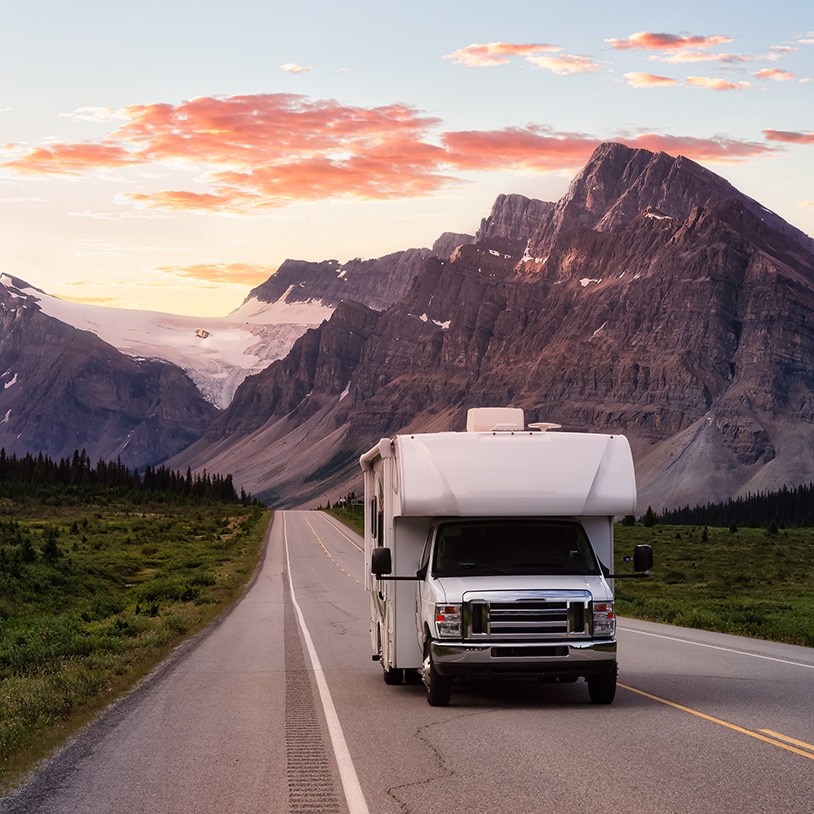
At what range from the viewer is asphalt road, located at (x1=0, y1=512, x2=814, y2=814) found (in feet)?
35.2

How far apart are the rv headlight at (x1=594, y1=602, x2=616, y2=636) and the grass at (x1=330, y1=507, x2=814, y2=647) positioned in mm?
11953

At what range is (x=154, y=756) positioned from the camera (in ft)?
44.0

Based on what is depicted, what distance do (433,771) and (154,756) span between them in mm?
3207

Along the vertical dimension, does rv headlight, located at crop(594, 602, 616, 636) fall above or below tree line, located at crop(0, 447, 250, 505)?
below

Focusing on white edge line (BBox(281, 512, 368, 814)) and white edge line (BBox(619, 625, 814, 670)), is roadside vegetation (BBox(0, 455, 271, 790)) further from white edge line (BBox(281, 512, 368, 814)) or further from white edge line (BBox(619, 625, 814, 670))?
white edge line (BBox(619, 625, 814, 670))

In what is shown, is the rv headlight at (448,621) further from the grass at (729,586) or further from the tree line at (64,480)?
the tree line at (64,480)

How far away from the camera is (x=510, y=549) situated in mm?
17484

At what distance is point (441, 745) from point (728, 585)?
42.0 m

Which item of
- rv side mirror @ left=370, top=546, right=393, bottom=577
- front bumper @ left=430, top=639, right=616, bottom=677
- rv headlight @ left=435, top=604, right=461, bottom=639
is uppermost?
rv side mirror @ left=370, top=546, right=393, bottom=577

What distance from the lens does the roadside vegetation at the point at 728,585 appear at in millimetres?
31938

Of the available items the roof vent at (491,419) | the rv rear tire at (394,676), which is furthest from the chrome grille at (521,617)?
the rv rear tire at (394,676)

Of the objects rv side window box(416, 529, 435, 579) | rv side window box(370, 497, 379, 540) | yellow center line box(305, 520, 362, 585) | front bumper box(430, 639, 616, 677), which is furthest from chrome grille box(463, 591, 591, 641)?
yellow center line box(305, 520, 362, 585)

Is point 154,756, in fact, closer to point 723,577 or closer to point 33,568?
point 33,568

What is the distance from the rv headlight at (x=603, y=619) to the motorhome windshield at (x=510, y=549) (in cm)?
99
